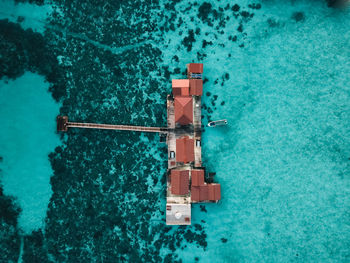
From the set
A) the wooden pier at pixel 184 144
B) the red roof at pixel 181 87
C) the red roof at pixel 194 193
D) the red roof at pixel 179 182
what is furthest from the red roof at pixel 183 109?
the red roof at pixel 194 193

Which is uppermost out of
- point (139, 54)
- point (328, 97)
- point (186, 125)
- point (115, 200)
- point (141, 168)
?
point (139, 54)

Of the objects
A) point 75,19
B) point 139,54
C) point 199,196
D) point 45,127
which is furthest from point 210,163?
point 75,19

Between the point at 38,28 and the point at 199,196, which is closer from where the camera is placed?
the point at 199,196

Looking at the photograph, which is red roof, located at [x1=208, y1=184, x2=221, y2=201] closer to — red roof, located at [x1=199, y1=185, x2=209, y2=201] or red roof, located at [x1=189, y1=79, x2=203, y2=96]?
red roof, located at [x1=199, y1=185, x2=209, y2=201]

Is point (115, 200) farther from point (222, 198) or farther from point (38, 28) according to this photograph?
point (38, 28)

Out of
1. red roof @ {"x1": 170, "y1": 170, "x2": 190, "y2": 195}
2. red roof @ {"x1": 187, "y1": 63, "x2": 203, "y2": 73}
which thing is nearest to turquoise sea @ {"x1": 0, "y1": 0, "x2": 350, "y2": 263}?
red roof @ {"x1": 187, "y1": 63, "x2": 203, "y2": 73}

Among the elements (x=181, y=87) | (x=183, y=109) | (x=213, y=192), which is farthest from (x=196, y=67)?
(x=213, y=192)

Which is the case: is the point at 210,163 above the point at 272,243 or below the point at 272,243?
above
